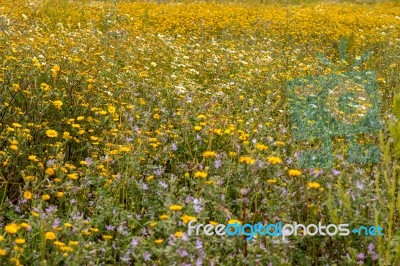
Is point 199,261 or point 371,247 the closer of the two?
point 199,261

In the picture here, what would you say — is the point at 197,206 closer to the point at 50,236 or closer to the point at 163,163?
the point at 50,236

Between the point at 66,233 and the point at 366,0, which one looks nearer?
the point at 66,233

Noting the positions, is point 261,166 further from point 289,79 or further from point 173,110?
point 289,79

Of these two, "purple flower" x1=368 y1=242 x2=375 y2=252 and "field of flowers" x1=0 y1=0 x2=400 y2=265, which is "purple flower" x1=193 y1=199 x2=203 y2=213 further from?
"purple flower" x1=368 y1=242 x2=375 y2=252

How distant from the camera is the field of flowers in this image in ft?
7.06

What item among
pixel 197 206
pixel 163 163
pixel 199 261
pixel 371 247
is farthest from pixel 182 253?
pixel 163 163

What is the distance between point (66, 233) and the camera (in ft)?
7.38

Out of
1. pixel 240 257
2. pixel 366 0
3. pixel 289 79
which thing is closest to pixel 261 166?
pixel 240 257

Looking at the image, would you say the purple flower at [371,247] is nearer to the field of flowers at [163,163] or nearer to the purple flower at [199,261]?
the field of flowers at [163,163]

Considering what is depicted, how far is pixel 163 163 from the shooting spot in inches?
124

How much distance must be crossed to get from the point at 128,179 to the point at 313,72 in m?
3.15

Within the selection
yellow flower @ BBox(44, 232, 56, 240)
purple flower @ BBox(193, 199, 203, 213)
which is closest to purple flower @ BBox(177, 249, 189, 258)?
purple flower @ BBox(193, 199, 203, 213)

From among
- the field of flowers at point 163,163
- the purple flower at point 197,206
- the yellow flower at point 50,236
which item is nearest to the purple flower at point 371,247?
the field of flowers at point 163,163

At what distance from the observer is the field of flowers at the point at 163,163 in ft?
7.06
